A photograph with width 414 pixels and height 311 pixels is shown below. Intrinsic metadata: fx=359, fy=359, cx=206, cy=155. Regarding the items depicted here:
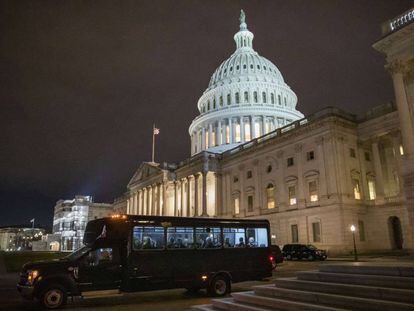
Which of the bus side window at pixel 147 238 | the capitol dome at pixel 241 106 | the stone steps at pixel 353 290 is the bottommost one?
the stone steps at pixel 353 290

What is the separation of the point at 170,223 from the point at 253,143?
4438cm

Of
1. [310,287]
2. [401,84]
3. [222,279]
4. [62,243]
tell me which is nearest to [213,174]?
[401,84]

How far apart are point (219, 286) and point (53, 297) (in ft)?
23.4

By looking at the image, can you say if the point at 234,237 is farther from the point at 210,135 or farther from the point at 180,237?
the point at 210,135

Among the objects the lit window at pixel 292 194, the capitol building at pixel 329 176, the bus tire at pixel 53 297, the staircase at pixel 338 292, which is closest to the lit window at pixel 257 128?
the capitol building at pixel 329 176

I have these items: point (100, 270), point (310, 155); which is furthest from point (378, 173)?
point (100, 270)

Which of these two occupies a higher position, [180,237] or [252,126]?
[252,126]

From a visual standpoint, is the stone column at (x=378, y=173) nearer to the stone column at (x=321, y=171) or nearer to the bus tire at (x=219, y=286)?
the stone column at (x=321, y=171)

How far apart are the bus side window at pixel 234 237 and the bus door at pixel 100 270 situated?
217 inches

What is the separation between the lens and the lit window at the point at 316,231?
44897 mm

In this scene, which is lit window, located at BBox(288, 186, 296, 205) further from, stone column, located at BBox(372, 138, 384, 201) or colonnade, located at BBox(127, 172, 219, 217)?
colonnade, located at BBox(127, 172, 219, 217)

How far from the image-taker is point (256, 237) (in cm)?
1923

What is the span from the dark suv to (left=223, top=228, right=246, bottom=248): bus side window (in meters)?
19.8

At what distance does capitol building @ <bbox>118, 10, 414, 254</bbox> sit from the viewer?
91.9 feet
